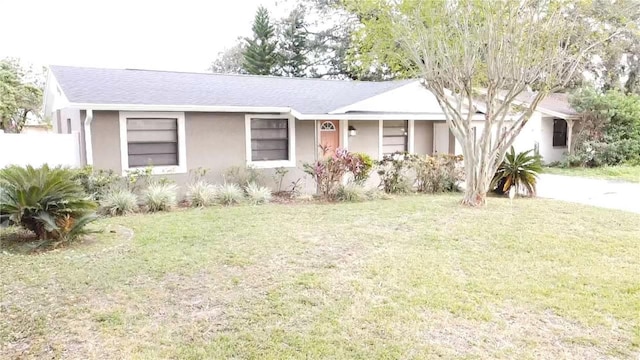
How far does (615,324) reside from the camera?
12.7 feet

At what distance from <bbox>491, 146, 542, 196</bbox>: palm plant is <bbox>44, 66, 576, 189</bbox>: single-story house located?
309 centimetres

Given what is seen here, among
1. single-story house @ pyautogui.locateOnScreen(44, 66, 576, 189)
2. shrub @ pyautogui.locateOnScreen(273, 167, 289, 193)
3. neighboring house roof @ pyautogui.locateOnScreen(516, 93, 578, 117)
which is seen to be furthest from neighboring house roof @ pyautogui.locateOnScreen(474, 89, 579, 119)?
shrub @ pyautogui.locateOnScreen(273, 167, 289, 193)

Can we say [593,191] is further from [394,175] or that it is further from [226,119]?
[226,119]

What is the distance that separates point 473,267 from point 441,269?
42 centimetres

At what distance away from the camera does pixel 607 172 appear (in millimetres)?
16750

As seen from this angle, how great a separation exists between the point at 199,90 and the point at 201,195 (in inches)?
137

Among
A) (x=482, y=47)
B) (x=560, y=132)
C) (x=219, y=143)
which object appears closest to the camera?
(x=482, y=47)

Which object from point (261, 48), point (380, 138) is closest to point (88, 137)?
point (380, 138)

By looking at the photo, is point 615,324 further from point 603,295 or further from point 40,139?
point 40,139

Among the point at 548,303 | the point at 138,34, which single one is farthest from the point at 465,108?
the point at 138,34

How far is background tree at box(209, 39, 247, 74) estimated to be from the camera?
119ft

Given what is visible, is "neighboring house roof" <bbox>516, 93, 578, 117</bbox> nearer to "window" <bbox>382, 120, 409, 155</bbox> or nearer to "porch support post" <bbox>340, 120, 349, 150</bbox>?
"window" <bbox>382, 120, 409, 155</bbox>

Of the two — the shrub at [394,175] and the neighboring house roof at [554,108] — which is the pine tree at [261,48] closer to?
the neighboring house roof at [554,108]

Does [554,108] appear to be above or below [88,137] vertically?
above
